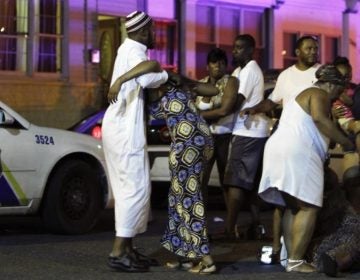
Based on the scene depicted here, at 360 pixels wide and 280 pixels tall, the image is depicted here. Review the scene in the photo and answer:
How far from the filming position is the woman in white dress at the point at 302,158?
259 inches

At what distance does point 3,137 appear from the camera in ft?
27.3

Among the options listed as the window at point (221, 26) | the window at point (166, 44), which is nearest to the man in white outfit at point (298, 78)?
the window at point (166, 44)

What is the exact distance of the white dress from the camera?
6578mm

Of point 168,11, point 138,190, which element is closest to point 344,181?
point 138,190

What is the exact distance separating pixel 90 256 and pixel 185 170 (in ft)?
4.39

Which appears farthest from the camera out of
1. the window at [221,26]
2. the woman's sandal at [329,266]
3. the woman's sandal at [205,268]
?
the window at [221,26]

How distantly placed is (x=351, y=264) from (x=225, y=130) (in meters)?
1.97

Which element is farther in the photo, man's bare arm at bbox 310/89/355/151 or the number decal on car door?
the number decal on car door

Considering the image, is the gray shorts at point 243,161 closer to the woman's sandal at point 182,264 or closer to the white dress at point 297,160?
the white dress at point 297,160

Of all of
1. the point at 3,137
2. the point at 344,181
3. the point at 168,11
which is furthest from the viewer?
the point at 168,11

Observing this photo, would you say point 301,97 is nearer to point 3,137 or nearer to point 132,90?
point 132,90

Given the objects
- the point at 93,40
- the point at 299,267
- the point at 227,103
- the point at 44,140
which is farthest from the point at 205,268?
the point at 93,40

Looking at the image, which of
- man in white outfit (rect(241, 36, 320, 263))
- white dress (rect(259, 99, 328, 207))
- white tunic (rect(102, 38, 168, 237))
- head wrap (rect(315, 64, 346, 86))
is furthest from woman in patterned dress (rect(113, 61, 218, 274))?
man in white outfit (rect(241, 36, 320, 263))

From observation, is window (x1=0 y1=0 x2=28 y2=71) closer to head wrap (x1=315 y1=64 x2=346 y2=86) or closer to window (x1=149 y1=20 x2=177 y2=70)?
window (x1=149 y1=20 x2=177 y2=70)
